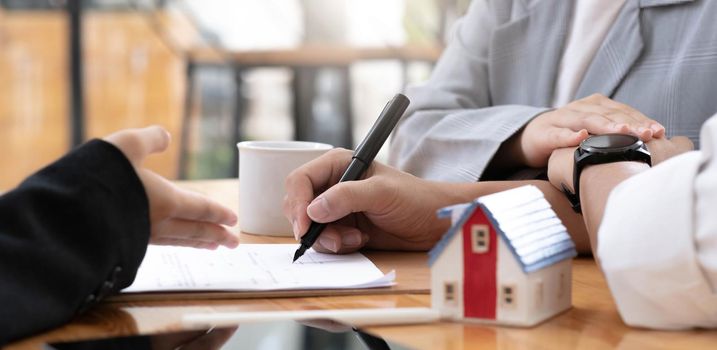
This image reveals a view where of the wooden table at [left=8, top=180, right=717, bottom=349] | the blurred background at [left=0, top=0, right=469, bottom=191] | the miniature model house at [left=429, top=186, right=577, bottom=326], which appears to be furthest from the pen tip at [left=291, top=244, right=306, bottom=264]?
the blurred background at [left=0, top=0, right=469, bottom=191]

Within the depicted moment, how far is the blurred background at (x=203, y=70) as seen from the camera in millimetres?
4246

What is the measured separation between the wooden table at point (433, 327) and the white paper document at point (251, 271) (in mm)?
22

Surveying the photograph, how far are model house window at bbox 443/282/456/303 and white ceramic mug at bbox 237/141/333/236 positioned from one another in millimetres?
438

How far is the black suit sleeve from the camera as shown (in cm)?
65

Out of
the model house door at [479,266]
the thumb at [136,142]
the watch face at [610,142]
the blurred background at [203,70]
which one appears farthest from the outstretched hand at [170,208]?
the blurred background at [203,70]

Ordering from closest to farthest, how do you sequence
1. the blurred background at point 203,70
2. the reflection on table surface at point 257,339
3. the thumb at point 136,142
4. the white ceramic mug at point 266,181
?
the reflection on table surface at point 257,339, the thumb at point 136,142, the white ceramic mug at point 266,181, the blurred background at point 203,70

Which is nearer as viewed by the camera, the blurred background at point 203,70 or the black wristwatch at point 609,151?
the black wristwatch at point 609,151

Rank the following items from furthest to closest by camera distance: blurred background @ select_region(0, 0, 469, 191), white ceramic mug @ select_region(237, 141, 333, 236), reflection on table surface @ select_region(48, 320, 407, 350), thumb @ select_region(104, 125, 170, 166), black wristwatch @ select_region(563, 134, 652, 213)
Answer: blurred background @ select_region(0, 0, 469, 191), white ceramic mug @ select_region(237, 141, 333, 236), black wristwatch @ select_region(563, 134, 652, 213), thumb @ select_region(104, 125, 170, 166), reflection on table surface @ select_region(48, 320, 407, 350)

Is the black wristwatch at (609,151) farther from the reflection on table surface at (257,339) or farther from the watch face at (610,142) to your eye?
the reflection on table surface at (257,339)

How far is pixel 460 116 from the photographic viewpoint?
126 cm

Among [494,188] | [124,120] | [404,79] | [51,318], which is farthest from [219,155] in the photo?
[51,318]

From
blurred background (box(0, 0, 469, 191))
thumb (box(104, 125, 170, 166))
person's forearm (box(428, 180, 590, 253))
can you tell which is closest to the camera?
thumb (box(104, 125, 170, 166))

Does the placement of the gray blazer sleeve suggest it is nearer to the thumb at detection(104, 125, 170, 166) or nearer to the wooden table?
the wooden table

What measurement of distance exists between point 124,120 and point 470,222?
3.98 m
